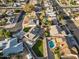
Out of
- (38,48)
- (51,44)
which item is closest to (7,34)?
(38,48)

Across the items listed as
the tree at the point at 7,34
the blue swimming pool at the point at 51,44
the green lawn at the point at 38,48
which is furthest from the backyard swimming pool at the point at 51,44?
the tree at the point at 7,34

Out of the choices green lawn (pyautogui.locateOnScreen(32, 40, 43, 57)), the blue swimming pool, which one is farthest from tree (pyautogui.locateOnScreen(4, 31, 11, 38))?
the blue swimming pool

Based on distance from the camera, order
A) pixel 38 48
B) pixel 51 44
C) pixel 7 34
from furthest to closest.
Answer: pixel 7 34 → pixel 51 44 → pixel 38 48

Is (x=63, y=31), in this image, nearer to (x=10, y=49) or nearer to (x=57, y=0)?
(x=10, y=49)

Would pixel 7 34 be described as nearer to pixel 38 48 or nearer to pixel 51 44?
pixel 38 48

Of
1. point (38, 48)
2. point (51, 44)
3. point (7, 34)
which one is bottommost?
point (51, 44)

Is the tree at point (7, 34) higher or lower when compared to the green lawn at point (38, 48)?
higher

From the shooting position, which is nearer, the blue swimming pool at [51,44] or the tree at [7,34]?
the blue swimming pool at [51,44]

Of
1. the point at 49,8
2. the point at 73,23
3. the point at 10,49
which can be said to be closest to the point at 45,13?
the point at 49,8

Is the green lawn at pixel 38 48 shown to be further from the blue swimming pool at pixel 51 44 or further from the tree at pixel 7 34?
the tree at pixel 7 34

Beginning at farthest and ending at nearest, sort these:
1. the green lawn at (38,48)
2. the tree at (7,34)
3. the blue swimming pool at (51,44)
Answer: the tree at (7,34) < the blue swimming pool at (51,44) < the green lawn at (38,48)
